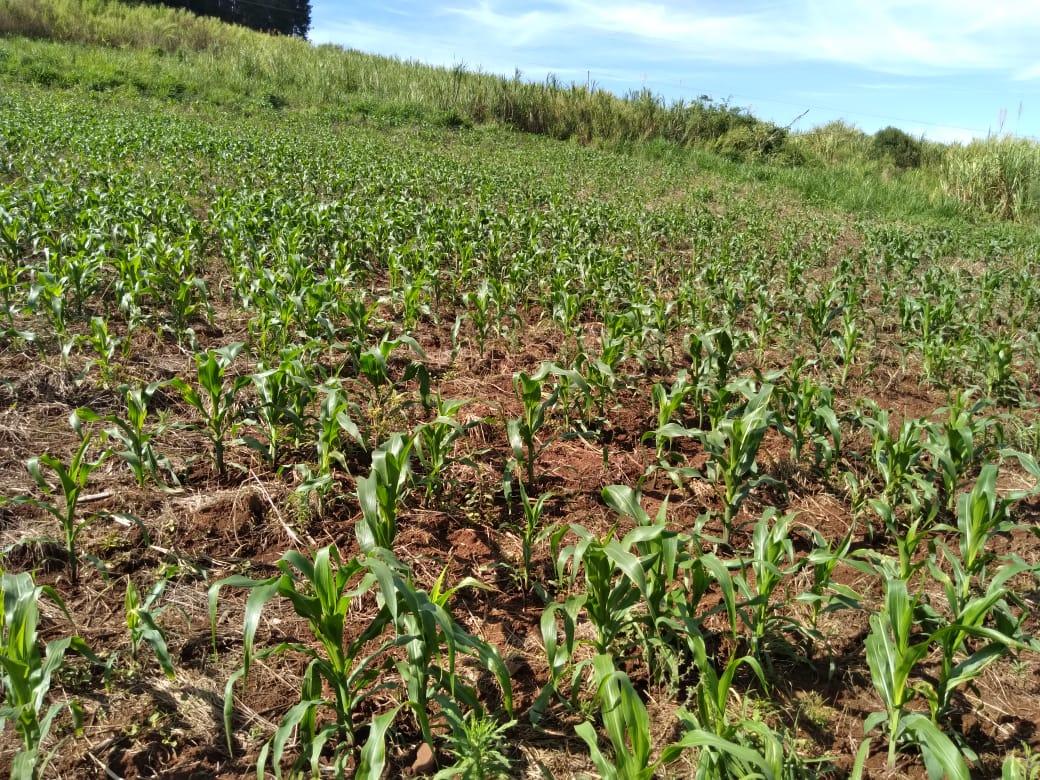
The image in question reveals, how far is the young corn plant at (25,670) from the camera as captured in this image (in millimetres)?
1431

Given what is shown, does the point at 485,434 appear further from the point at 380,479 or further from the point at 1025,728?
the point at 1025,728

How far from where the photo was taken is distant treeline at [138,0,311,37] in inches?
1597

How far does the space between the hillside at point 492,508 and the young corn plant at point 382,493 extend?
0.04 ft

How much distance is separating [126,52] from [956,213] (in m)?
23.9

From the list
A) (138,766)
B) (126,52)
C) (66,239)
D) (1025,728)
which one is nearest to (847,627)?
(1025,728)

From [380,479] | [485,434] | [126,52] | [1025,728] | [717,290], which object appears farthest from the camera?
[126,52]

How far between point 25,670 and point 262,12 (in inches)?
2172

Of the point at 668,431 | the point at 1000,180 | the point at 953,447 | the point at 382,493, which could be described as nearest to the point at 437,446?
the point at 382,493

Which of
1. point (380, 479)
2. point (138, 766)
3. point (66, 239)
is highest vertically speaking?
point (66, 239)

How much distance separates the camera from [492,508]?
282 centimetres

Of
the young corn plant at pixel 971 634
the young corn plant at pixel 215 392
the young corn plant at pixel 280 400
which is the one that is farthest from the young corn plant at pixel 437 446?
the young corn plant at pixel 971 634

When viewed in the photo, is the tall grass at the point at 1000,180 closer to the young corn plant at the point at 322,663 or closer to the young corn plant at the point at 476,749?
the young corn plant at the point at 476,749

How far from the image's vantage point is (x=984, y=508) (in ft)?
7.21

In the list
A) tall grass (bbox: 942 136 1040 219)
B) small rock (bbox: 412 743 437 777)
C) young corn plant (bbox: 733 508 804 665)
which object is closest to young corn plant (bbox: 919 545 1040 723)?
young corn plant (bbox: 733 508 804 665)
